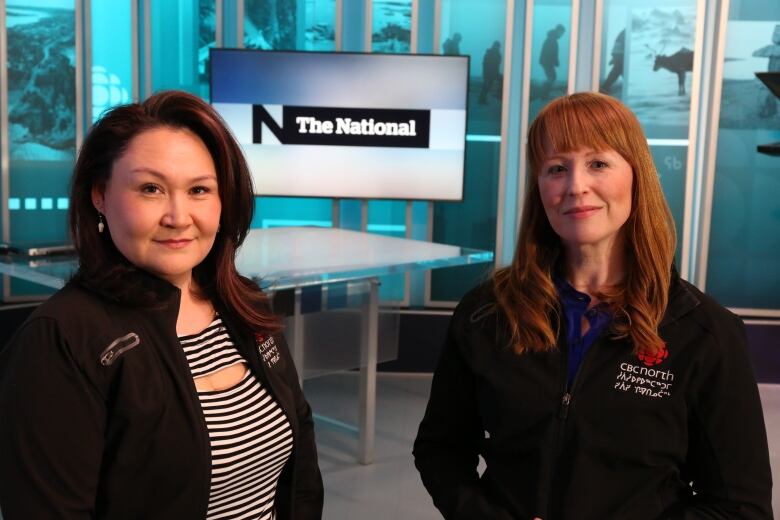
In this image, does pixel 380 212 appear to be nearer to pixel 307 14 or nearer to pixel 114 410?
pixel 307 14

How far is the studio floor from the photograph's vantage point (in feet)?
12.5

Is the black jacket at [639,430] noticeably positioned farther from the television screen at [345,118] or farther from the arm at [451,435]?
the television screen at [345,118]

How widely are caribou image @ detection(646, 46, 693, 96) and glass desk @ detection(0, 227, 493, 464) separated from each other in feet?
7.46

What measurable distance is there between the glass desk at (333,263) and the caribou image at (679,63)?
7.46 feet

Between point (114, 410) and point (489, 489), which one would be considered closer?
point (114, 410)

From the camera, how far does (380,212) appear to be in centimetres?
589

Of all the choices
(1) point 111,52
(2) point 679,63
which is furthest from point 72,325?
(2) point 679,63

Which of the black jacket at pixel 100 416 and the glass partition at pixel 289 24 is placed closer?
the black jacket at pixel 100 416

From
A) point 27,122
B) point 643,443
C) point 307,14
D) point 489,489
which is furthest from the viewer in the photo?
point 307,14

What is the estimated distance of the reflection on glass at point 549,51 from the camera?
563cm

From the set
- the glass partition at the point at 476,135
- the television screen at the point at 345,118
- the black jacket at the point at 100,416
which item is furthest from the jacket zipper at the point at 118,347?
the glass partition at the point at 476,135

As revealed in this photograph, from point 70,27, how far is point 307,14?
147cm

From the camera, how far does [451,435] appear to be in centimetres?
175

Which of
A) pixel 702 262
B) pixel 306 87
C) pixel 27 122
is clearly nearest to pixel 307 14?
→ pixel 306 87
